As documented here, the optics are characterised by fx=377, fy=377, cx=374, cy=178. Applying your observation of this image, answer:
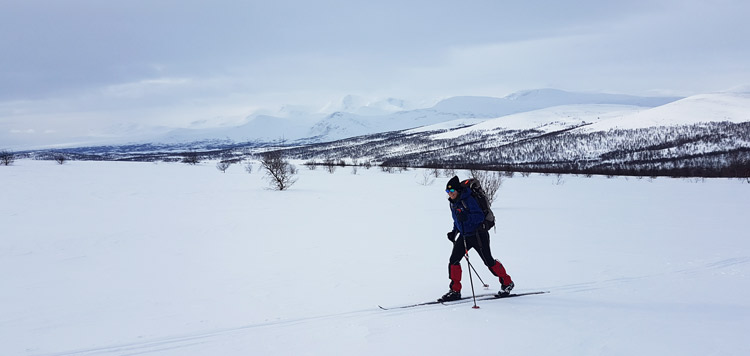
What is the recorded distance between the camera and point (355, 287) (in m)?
6.58

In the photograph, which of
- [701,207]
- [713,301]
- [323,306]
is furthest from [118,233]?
[701,207]

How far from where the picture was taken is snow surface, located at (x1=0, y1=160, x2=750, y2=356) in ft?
14.6

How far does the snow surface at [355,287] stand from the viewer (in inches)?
176

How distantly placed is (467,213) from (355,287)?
2.47 meters

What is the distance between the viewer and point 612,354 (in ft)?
12.9

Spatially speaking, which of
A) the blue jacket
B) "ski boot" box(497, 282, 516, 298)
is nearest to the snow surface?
"ski boot" box(497, 282, 516, 298)

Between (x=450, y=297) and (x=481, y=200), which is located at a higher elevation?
(x=481, y=200)

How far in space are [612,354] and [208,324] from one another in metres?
4.96

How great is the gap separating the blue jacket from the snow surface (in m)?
1.15

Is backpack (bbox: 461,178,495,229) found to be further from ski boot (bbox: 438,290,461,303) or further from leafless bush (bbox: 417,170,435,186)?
leafless bush (bbox: 417,170,435,186)

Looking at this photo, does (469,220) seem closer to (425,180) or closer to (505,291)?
(505,291)

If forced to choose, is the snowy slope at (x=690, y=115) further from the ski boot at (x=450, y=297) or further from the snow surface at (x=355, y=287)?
the ski boot at (x=450, y=297)

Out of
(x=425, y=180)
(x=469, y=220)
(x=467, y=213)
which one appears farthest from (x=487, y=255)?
(x=425, y=180)

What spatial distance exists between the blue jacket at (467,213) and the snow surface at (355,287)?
115 cm
